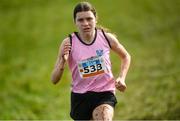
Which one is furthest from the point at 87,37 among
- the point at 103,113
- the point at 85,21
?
the point at 103,113

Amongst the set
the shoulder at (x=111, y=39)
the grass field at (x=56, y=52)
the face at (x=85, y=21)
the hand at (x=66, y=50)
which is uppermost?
the face at (x=85, y=21)

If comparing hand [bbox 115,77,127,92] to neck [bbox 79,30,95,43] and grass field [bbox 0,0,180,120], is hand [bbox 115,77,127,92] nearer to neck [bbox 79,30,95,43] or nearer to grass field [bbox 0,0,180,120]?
neck [bbox 79,30,95,43]

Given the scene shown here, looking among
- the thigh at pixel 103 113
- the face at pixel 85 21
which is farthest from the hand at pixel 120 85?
the face at pixel 85 21

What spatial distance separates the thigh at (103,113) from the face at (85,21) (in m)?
0.83

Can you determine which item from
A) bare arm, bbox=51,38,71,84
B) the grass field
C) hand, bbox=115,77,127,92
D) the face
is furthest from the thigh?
the grass field

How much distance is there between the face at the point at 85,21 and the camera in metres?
7.02

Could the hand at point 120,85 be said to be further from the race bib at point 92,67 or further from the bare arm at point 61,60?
the bare arm at point 61,60

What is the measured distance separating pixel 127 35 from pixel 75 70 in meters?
13.8

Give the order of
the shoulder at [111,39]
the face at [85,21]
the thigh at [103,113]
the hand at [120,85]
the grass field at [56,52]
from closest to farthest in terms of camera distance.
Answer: the hand at [120,85]
the thigh at [103,113]
the face at [85,21]
the shoulder at [111,39]
the grass field at [56,52]

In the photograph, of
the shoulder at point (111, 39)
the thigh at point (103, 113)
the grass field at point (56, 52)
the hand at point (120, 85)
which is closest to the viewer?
the hand at point (120, 85)

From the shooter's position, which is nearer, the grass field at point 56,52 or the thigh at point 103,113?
the thigh at point 103,113

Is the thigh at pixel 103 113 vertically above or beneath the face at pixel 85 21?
beneath

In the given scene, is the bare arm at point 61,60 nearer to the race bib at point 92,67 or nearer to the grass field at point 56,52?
the race bib at point 92,67

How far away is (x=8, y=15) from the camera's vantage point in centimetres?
2442
